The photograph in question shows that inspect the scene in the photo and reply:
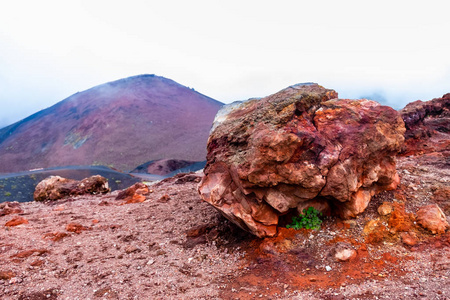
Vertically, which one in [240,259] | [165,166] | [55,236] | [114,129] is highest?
[114,129]

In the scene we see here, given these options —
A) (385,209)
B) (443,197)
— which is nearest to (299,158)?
(385,209)

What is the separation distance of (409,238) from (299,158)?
198 centimetres

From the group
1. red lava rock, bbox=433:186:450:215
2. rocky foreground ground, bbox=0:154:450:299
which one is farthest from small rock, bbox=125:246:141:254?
red lava rock, bbox=433:186:450:215

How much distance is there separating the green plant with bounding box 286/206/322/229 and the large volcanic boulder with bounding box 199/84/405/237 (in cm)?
13

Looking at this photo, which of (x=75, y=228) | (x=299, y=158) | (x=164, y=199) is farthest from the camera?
(x=164, y=199)

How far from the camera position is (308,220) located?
464 centimetres

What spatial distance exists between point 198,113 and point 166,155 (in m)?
11.7

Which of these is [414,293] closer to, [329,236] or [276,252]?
[329,236]

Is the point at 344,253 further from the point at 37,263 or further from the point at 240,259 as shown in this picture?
the point at 37,263

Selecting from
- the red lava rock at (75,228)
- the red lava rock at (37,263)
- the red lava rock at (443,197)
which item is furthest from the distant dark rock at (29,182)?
the red lava rock at (443,197)

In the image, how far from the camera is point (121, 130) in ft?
110

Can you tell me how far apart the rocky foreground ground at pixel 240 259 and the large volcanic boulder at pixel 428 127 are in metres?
6.15

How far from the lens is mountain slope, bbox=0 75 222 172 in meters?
30.7

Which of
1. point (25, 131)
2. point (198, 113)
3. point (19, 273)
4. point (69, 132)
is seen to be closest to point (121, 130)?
point (69, 132)
